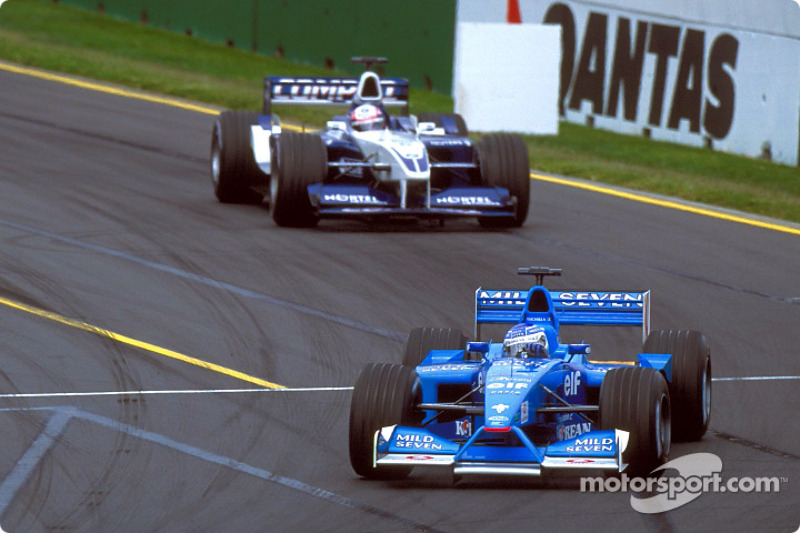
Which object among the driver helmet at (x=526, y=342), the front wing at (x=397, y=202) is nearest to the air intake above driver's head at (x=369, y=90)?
the front wing at (x=397, y=202)

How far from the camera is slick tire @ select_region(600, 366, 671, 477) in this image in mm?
9539

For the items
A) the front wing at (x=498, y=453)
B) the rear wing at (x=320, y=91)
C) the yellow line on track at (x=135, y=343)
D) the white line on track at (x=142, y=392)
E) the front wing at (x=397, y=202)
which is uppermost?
the rear wing at (x=320, y=91)

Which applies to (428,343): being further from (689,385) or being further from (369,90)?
(369,90)

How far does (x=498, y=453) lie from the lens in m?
9.58

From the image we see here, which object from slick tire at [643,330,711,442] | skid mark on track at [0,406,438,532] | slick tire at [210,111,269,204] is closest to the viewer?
skid mark on track at [0,406,438,532]

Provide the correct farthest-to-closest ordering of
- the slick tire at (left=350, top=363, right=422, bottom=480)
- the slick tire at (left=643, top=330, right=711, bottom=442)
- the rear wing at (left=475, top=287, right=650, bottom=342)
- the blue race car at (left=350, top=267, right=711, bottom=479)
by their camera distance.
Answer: the rear wing at (left=475, top=287, right=650, bottom=342)
the slick tire at (left=643, top=330, right=711, bottom=442)
the slick tire at (left=350, top=363, right=422, bottom=480)
the blue race car at (left=350, top=267, right=711, bottom=479)

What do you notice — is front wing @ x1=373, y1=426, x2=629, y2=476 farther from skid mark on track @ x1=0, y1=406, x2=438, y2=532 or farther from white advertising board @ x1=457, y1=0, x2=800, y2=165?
white advertising board @ x1=457, y1=0, x2=800, y2=165

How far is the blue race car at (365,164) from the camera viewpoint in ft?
59.9

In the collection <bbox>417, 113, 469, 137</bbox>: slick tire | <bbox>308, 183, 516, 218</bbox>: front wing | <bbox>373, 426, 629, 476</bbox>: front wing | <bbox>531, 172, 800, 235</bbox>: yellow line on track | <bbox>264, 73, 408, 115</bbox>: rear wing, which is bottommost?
<bbox>531, 172, 800, 235</bbox>: yellow line on track

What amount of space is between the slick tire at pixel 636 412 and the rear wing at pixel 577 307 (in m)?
1.54

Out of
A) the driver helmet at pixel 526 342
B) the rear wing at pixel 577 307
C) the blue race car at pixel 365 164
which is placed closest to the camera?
the driver helmet at pixel 526 342

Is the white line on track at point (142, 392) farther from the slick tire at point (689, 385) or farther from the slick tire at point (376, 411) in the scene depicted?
the slick tire at point (689, 385)

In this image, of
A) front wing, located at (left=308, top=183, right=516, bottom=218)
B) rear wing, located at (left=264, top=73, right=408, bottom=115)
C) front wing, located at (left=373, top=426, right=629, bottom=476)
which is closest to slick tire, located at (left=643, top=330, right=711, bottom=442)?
front wing, located at (left=373, top=426, right=629, bottom=476)

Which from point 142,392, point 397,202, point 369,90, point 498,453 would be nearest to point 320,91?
Answer: point 369,90
